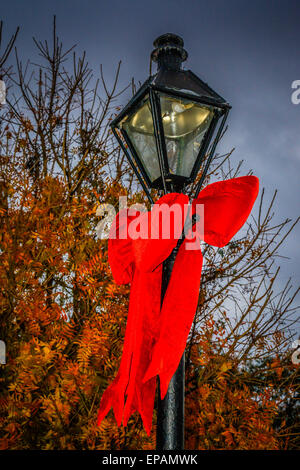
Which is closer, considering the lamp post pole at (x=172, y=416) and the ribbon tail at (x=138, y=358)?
the lamp post pole at (x=172, y=416)

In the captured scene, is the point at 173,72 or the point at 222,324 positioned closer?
the point at 173,72

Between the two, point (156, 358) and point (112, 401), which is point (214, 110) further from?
point (112, 401)

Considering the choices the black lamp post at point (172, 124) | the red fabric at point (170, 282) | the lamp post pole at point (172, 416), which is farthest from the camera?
the black lamp post at point (172, 124)

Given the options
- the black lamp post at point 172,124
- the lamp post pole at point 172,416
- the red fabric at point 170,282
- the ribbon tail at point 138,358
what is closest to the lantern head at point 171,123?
the black lamp post at point 172,124

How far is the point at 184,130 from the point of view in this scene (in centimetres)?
240

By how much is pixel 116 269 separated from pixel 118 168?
5097 mm

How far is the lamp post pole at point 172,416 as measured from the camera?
1.92 m

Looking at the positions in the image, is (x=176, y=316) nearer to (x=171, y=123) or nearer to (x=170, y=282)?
(x=170, y=282)

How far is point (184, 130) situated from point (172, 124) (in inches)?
3.9

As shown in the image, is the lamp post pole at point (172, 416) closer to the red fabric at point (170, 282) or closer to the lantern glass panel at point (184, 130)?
the red fabric at point (170, 282)

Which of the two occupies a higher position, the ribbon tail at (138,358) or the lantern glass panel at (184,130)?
the lantern glass panel at (184,130)

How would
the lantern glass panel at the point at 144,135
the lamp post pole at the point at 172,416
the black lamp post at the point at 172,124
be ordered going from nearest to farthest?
the lamp post pole at the point at 172,416
the black lamp post at the point at 172,124
the lantern glass panel at the point at 144,135
